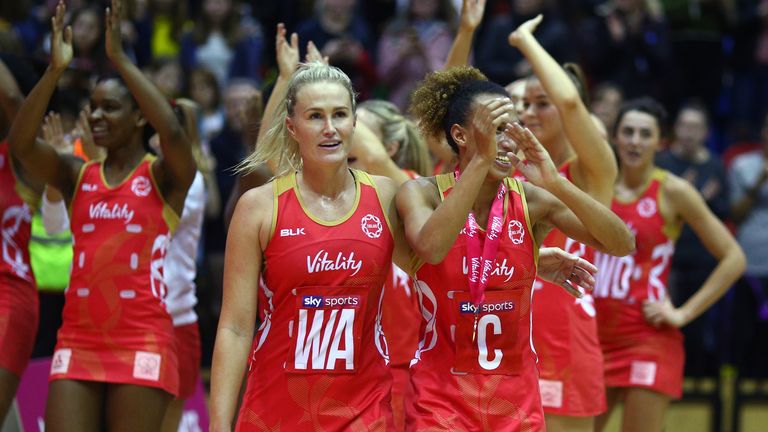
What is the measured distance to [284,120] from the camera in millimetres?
4930

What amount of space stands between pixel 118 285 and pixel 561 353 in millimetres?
2326

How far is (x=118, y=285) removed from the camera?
19.4 feet

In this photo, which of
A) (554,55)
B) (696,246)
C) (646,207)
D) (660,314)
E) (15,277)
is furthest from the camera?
(554,55)

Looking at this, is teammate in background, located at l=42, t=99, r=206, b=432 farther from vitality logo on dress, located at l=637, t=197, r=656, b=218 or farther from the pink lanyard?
vitality logo on dress, located at l=637, t=197, r=656, b=218

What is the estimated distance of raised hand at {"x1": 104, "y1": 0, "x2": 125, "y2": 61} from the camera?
18.8 feet

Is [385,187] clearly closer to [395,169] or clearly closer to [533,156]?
[533,156]

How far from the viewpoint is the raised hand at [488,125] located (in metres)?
4.28

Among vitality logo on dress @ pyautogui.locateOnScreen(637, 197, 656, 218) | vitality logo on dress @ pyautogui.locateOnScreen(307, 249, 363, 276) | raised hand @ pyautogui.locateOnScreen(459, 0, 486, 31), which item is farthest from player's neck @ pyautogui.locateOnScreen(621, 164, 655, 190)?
vitality logo on dress @ pyautogui.locateOnScreen(307, 249, 363, 276)

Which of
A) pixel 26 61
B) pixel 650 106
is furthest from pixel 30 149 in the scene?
pixel 650 106

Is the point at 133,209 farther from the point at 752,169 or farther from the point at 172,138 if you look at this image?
the point at 752,169

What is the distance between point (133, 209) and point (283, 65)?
1074 millimetres

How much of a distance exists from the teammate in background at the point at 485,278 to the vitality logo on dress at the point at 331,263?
24 cm

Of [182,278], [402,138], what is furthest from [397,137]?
[182,278]

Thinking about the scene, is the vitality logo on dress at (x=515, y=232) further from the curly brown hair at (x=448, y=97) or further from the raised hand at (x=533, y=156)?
the curly brown hair at (x=448, y=97)
